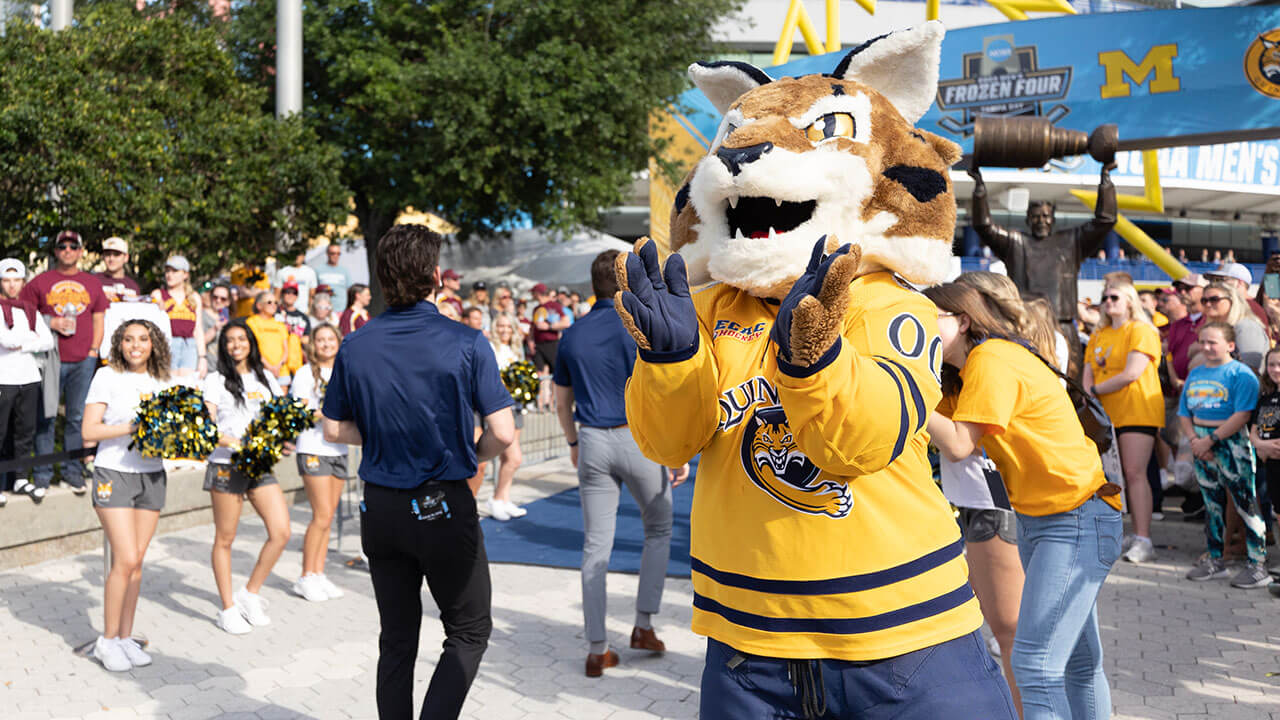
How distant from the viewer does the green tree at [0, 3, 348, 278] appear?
978 cm

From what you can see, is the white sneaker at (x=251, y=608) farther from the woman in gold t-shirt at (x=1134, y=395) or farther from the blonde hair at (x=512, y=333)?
the woman in gold t-shirt at (x=1134, y=395)

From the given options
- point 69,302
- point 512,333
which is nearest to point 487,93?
point 512,333

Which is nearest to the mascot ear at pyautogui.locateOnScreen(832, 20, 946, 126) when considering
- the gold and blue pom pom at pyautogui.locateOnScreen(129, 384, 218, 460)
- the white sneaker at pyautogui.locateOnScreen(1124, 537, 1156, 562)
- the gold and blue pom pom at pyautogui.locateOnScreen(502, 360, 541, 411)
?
the gold and blue pom pom at pyautogui.locateOnScreen(129, 384, 218, 460)

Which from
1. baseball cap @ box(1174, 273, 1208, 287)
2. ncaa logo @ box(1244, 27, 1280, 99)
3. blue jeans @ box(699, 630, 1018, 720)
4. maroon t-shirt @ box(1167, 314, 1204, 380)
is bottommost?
blue jeans @ box(699, 630, 1018, 720)

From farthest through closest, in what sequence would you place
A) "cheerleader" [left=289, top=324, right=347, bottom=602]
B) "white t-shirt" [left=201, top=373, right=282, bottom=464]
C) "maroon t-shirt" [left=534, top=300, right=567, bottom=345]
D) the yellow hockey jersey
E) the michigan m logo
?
"maroon t-shirt" [left=534, top=300, right=567, bottom=345]
the michigan m logo
"cheerleader" [left=289, top=324, right=347, bottom=602]
"white t-shirt" [left=201, top=373, right=282, bottom=464]
the yellow hockey jersey

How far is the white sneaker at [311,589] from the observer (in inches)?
247

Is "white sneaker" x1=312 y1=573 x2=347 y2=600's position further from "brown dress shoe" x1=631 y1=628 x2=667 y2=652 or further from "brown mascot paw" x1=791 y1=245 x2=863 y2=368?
"brown mascot paw" x1=791 y1=245 x2=863 y2=368

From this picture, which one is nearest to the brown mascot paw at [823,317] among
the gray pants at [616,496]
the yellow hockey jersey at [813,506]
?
the yellow hockey jersey at [813,506]

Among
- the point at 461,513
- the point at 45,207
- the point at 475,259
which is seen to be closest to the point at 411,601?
the point at 461,513

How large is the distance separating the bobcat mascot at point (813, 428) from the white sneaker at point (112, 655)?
3893 millimetres

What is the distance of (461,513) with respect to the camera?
3.58m

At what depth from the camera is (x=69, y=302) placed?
7945 mm

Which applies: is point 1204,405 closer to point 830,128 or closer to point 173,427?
point 830,128

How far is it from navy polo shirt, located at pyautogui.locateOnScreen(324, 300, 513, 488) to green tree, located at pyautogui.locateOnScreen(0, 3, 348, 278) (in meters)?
7.73
